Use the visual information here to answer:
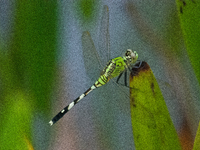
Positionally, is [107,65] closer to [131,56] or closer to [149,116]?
[131,56]

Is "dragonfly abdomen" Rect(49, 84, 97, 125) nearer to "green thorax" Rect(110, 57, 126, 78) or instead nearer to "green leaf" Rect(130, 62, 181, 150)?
"green thorax" Rect(110, 57, 126, 78)

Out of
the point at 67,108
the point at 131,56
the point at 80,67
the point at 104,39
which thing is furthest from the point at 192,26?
the point at 67,108

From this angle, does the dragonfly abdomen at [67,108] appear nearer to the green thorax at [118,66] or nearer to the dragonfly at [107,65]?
the dragonfly at [107,65]

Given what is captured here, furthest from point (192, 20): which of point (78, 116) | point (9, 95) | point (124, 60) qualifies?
point (9, 95)

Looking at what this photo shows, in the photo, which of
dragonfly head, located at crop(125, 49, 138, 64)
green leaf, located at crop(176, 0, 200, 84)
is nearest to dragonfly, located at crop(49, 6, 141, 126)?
dragonfly head, located at crop(125, 49, 138, 64)

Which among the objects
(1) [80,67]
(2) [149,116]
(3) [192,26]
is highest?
(1) [80,67]
